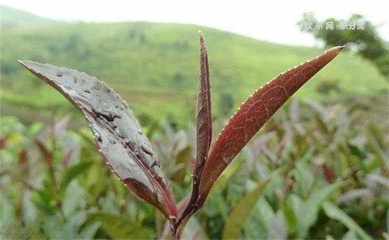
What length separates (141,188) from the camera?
0.61 m

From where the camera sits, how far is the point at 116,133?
64cm

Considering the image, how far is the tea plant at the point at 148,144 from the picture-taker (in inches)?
22.7

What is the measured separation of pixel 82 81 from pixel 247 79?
2858 centimetres

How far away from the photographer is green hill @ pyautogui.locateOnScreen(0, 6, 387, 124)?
2684 centimetres

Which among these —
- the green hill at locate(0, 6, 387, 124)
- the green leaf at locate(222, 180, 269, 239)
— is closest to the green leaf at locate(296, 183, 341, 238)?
the green leaf at locate(222, 180, 269, 239)

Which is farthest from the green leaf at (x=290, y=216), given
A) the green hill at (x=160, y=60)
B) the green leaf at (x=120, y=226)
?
the green hill at (x=160, y=60)

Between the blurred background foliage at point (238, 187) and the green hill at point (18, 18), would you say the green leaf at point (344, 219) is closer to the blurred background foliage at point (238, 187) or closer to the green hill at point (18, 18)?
the blurred background foliage at point (238, 187)

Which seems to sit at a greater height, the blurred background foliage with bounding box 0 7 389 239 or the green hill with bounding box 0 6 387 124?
the blurred background foliage with bounding box 0 7 389 239

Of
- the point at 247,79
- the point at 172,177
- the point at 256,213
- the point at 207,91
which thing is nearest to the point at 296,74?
the point at 207,91

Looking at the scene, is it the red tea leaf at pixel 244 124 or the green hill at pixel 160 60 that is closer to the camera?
the red tea leaf at pixel 244 124

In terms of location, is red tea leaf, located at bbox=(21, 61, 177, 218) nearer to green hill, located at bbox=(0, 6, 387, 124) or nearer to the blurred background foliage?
the blurred background foliage

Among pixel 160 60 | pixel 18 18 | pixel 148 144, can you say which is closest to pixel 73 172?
pixel 148 144

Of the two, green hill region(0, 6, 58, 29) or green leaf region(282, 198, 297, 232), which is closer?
green leaf region(282, 198, 297, 232)

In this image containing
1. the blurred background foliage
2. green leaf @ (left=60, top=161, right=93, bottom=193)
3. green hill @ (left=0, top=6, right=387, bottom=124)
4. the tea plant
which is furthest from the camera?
green hill @ (left=0, top=6, right=387, bottom=124)
